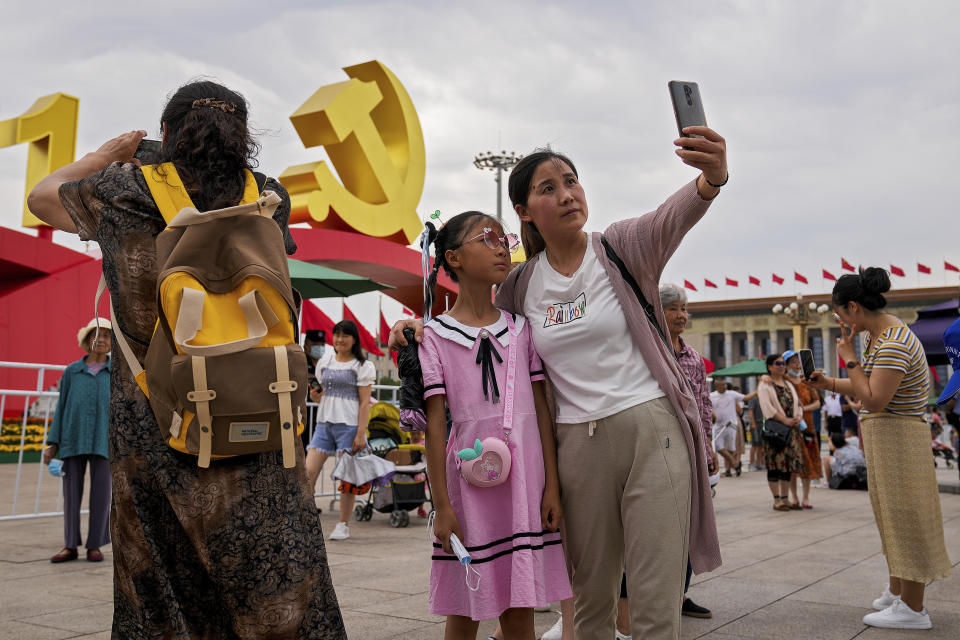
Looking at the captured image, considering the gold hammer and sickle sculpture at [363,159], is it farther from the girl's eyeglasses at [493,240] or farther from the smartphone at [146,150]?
the smartphone at [146,150]

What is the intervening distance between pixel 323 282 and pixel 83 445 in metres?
3.88

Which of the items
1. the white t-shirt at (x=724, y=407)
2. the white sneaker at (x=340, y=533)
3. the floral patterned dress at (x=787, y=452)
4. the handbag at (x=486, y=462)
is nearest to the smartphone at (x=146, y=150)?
the handbag at (x=486, y=462)

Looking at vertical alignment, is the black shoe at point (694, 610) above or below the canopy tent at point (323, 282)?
below

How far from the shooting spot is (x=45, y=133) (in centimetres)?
1446

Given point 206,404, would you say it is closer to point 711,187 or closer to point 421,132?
point 711,187

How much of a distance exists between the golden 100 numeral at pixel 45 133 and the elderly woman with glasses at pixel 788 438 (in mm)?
12562

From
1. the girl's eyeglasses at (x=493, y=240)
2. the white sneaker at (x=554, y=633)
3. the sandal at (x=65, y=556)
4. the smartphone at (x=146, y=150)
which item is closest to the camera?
the smartphone at (x=146, y=150)

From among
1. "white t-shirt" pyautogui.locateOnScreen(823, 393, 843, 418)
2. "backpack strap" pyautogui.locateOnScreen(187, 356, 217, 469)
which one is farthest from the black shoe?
"white t-shirt" pyautogui.locateOnScreen(823, 393, 843, 418)

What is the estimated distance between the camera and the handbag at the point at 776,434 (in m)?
9.00

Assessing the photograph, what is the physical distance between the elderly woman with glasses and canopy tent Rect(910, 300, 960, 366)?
1.72 meters

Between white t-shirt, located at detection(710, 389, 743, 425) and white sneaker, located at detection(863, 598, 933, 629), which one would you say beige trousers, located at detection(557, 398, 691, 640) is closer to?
white sneaker, located at detection(863, 598, 933, 629)

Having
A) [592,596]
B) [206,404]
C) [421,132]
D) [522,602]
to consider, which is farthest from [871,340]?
[421,132]

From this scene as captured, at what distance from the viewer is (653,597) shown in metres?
2.29

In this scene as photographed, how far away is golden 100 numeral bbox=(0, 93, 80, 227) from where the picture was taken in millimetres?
14242
